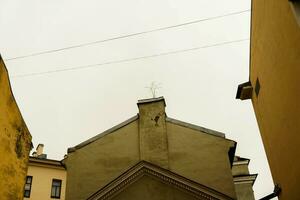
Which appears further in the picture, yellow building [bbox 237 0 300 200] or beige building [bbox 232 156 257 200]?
beige building [bbox 232 156 257 200]

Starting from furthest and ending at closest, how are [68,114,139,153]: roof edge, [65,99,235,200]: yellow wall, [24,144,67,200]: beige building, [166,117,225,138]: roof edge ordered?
[24,144,67,200]: beige building → [68,114,139,153]: roof edge → [166,117,225,138]: roof edge → [65,99,235,200]: yellow wall

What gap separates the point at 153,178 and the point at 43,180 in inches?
778

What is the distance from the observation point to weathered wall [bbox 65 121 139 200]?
54.6ft

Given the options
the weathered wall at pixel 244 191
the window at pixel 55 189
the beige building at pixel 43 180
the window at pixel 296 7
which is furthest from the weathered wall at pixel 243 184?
the window at pixel 55 189

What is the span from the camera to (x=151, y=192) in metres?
15.1

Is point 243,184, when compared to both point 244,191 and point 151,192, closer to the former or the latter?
point 244,191

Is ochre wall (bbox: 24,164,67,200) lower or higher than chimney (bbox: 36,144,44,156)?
lower

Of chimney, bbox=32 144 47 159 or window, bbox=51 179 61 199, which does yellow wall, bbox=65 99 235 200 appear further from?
chimney, bbox=32 144 47 159

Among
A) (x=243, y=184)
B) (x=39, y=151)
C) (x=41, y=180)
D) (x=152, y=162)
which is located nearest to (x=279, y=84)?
(x=152, y=162)

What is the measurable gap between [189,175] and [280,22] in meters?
9.90

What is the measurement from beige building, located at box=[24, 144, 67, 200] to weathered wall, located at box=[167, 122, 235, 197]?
17784 mm

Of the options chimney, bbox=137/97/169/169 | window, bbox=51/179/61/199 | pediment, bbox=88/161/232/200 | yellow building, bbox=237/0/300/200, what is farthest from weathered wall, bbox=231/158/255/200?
window, bbox=51/179/61/199

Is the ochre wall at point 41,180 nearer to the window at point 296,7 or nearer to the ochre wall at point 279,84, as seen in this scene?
the ochre wall at point 279,84

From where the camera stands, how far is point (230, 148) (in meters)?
16.4
